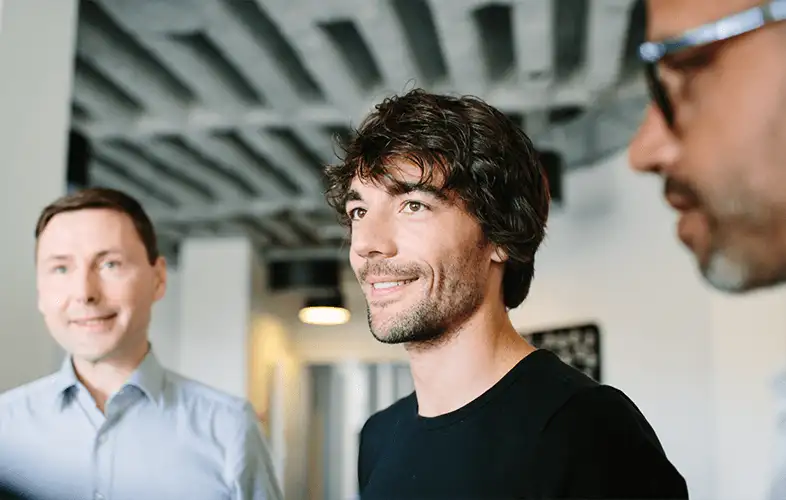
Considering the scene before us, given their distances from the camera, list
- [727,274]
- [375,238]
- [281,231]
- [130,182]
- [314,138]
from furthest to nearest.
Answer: [281,231] < [130,182] < [314,138] < [375,238] < [727,274]

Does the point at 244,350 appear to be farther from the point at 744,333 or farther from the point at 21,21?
the point at 744,333

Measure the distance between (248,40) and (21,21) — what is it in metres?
1.51

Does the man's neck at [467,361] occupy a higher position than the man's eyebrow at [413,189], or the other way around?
the man's eyebrow at [413,189]

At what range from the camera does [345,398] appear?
9.72 metres

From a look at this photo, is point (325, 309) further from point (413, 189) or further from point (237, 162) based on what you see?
point (413, 189)

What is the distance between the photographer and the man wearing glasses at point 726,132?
1.70ft

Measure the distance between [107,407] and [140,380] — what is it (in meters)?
0.09

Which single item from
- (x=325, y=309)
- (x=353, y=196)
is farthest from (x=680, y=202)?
(x=325, y=309)

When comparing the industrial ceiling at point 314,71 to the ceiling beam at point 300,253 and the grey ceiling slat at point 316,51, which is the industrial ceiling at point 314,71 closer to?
the grey ceiling slat at point 316,51

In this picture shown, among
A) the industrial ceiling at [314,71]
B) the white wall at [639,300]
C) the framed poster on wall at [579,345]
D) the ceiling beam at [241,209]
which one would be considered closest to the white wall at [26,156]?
the industrial ceiling at [314,71]

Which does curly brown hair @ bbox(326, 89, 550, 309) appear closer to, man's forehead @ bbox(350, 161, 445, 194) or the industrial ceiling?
man's forehead @ bbox(350, 161, 445, 194)

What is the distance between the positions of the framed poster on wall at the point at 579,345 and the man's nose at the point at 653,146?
168 inches

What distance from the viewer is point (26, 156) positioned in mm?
2449

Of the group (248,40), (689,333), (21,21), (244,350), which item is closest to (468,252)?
(21,21)
